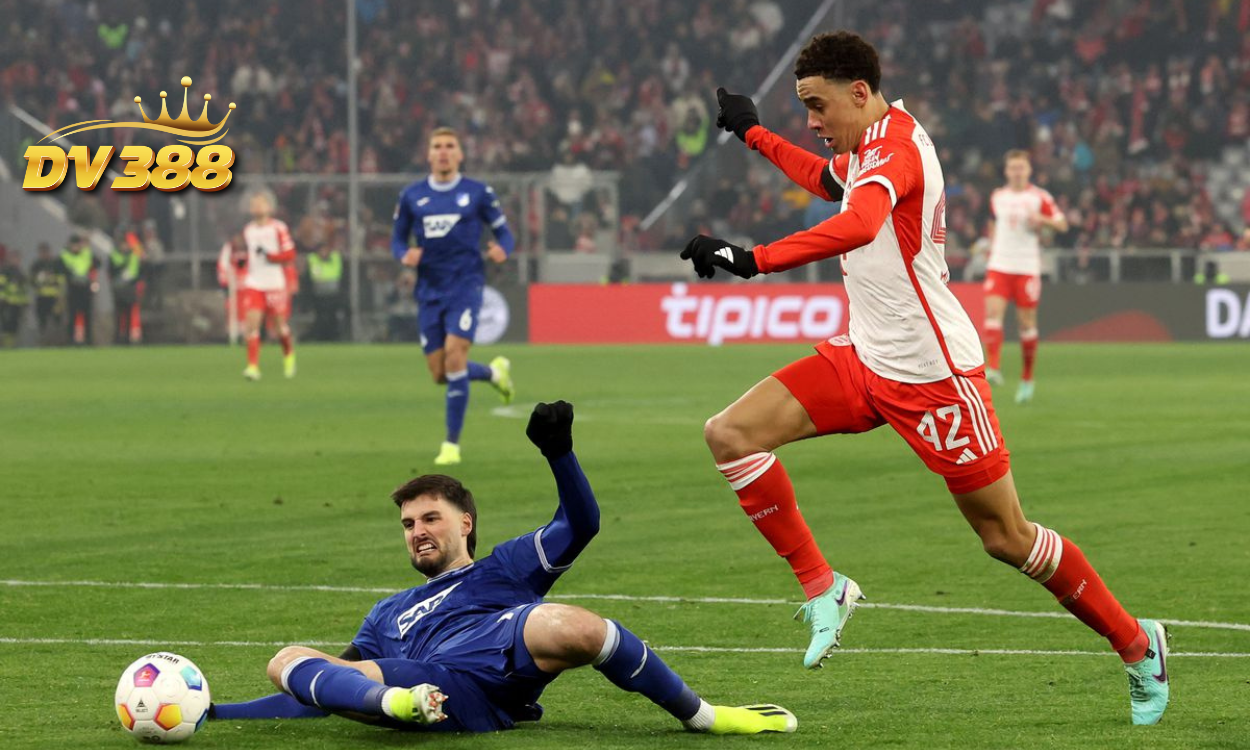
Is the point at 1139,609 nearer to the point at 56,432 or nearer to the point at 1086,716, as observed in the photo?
the point at 1086,716

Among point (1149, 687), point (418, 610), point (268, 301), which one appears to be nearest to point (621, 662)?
point (418, 610)

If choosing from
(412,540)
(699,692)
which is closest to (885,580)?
(699,692)

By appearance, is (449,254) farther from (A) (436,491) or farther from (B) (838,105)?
(A) (436,491)

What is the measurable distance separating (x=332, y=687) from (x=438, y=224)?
31.2ft

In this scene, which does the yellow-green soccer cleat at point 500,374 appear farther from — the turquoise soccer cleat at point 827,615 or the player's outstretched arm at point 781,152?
the turquoise soccer cleat at point 827,615

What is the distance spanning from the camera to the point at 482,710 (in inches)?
225

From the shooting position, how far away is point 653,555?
9953 millimetres

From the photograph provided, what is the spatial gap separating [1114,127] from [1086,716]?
104 ft

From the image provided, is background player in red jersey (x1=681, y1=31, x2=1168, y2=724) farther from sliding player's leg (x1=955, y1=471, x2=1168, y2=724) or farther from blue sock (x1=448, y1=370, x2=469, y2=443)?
blue sock (x1=448, y1=370, x2=469, y2=443)

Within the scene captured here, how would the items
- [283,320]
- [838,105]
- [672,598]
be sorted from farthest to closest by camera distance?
[283,320] → [672,598] → [838,105]

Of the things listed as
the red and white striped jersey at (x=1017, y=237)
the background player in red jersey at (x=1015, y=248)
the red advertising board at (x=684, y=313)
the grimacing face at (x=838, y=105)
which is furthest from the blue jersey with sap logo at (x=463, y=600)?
the red advertising board at (x=684, y=313)

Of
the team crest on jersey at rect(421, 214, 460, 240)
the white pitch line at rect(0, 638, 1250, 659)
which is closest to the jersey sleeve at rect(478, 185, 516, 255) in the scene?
the team crest on jersey at rect(421, 214, 460, 240)

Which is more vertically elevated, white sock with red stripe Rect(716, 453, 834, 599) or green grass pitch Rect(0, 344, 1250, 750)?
white sock with red stripe Rect(716, 453, 834, 599)

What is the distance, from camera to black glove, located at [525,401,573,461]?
545 cm
